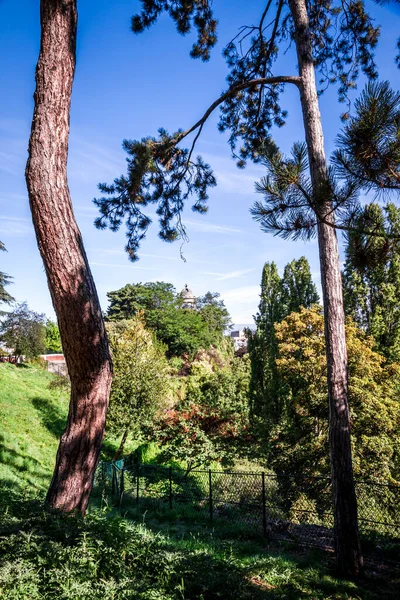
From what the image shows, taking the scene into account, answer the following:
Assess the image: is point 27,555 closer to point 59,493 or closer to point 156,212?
point 59,493

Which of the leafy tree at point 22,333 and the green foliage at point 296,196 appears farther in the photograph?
the leafy tree at point 22,333

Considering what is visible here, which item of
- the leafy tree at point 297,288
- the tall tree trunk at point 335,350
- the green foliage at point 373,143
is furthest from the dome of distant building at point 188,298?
the green foliage at point 373,143

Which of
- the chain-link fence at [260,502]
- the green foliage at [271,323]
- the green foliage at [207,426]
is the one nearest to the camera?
the chain-link fence at [260,502]

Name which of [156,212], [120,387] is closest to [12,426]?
[120,387]

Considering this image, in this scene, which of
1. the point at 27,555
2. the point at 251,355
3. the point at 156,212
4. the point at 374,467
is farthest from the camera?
the point at 251,355

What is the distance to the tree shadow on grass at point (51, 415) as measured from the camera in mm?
13562

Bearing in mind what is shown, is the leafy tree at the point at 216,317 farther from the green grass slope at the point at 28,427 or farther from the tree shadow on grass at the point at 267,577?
the tree shadow on grass at the point at 267,577

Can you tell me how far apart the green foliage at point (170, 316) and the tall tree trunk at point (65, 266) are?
27.8 meters

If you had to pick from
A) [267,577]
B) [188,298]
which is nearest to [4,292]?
[267,577]

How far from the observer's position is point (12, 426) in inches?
457

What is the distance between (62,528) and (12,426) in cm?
1026

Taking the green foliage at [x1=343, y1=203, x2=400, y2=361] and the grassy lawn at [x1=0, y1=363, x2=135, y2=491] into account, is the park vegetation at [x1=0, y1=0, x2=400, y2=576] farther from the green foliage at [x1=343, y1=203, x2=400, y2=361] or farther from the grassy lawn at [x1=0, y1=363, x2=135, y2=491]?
the grassy lawn at [x1=0, y1=363, x2=135, y2=491]

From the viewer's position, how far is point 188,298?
54.6 meters

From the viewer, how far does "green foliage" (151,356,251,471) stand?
1046 cm
